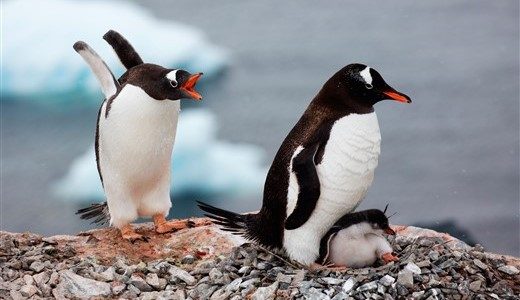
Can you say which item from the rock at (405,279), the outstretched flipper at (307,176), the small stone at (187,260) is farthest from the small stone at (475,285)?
the small stone at (187,260)

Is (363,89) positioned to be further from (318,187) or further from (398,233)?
(398,233)

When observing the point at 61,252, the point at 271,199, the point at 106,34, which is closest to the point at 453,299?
the point at 271,199

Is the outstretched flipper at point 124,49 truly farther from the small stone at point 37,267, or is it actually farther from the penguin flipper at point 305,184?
the penguin flipper at point 305,184

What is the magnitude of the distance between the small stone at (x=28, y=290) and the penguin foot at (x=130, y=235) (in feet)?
1.98

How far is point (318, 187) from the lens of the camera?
343 centimetres

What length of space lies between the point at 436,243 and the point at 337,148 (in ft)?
2.34

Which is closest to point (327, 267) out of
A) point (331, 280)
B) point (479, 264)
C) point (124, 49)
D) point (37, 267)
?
point (331, 280)

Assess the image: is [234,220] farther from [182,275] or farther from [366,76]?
[366,76]

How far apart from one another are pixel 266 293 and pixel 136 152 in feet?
3.27

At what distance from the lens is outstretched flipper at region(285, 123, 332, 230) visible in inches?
134

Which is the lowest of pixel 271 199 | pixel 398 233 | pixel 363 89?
pixel 398 233

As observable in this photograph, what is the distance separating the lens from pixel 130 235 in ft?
14.2

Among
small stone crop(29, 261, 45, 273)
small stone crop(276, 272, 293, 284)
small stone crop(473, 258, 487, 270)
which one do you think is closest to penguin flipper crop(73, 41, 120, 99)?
small stone crop(29, 261, 45, 273)

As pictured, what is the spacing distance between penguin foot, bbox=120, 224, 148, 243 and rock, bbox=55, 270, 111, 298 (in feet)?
1.65
